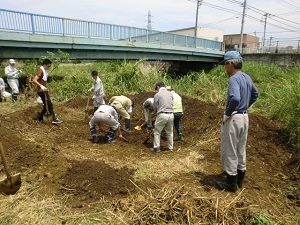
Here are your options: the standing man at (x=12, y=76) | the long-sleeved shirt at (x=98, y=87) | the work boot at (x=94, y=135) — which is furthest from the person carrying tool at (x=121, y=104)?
the standing man at (x=12, y=76)

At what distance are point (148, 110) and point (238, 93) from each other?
3.83 meters

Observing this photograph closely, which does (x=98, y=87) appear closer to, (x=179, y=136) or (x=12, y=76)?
(x=179, y=136)

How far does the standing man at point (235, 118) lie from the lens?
326 centimetres

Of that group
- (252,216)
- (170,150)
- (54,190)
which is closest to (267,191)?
(252,216)

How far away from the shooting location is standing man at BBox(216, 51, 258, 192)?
3262 mm

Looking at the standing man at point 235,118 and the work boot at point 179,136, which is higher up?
the standing man at point 235,118

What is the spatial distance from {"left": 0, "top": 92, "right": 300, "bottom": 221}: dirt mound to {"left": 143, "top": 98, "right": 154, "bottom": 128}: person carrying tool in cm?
32

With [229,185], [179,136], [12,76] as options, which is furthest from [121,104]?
[12,76]

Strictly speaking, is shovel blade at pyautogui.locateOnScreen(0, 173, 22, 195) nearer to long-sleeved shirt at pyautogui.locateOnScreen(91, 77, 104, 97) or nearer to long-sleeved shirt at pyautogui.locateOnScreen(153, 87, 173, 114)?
long-sleeved shirt at pyautogui.locateOnScreen(153, 87, 173, 114)

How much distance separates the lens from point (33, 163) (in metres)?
4.30

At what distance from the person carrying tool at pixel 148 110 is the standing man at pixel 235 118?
3.28m

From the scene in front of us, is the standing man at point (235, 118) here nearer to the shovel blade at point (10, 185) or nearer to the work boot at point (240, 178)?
the work boot at point (240, 178)

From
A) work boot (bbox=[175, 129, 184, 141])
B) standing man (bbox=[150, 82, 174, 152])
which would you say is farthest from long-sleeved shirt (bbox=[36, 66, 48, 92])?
work boot (bbox=[175, 129, 184, 141])

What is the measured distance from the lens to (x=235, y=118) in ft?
10.9
